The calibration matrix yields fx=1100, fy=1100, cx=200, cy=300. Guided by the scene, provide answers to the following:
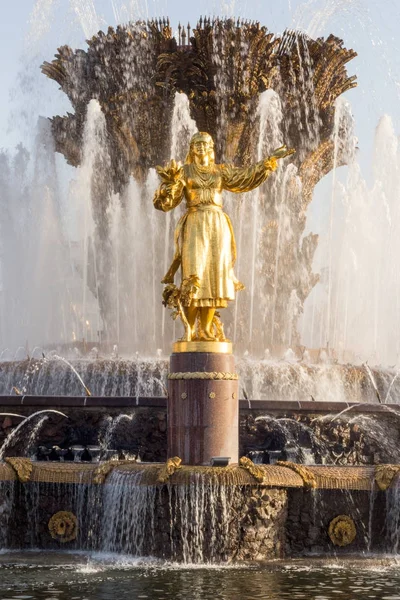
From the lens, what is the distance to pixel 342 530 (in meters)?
11.2

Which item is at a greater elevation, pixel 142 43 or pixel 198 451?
pixel 142 43

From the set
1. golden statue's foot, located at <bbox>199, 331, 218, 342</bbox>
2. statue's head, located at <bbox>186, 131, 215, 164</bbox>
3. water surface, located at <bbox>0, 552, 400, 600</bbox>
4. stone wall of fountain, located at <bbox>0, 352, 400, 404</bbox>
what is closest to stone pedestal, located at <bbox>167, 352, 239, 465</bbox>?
golden statue's foot, located at <bbox>199, 331, 218, 342</bbox>

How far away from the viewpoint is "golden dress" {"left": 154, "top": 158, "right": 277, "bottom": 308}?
1212cm

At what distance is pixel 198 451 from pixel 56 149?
63.2 ft

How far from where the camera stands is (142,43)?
2761cm

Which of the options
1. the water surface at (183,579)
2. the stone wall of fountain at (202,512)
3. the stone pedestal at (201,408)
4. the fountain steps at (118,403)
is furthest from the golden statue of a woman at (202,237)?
the water surface at (183,579)

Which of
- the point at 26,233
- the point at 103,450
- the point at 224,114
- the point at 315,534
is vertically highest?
the point at 224,114

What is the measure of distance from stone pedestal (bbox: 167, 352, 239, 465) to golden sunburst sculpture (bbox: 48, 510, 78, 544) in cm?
129

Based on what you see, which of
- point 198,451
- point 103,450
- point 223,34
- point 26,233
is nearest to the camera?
point 198,451

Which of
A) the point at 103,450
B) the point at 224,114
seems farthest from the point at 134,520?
the point at 224,114

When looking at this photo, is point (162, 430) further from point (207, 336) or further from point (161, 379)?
point (161, 379)

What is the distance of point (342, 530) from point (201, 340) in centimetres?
252

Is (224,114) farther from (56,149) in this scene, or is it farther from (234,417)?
(234,417)

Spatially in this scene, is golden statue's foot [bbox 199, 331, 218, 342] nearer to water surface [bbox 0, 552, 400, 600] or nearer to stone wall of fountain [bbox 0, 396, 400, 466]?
stone wall of fountain [bbox 0, 396, 400, 466]
